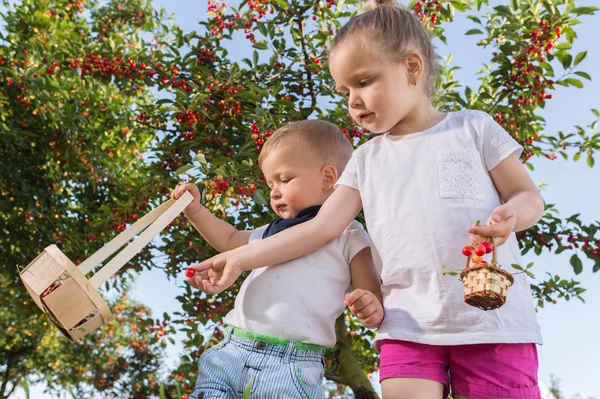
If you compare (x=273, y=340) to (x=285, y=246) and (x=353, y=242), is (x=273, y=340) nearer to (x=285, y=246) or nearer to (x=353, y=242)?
(x=285, y=246)

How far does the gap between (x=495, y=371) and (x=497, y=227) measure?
1.18 ft

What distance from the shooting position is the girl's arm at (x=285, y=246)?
4.83 feet

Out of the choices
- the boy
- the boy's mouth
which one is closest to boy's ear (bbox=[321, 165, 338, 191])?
the boy

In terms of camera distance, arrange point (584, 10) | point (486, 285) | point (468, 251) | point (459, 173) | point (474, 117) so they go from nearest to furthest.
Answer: point (486, 285), point (468, 251), point (459, 173), point (474, 117), point (584, 10)

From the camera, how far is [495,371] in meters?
1.42

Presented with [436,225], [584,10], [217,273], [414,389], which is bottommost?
[414,389]

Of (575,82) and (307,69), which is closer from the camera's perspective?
(575,82)

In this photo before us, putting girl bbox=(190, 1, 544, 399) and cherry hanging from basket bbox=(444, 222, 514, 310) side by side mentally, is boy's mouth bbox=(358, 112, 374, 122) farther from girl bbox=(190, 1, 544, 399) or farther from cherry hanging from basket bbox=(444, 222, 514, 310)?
cherry hanging from basket bbox=(444, 222, 514, 310)

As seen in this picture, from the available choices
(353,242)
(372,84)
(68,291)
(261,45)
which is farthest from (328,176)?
(261,45)

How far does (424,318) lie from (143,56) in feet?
12.0

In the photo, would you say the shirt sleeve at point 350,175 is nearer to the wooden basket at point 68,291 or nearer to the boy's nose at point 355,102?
the boy's nose at point 355,102

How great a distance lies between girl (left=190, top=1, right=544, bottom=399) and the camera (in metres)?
1.44

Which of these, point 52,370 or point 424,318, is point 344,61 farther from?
point 52,370

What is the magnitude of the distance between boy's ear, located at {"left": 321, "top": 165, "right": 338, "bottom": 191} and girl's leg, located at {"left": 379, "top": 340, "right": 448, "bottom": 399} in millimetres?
475
